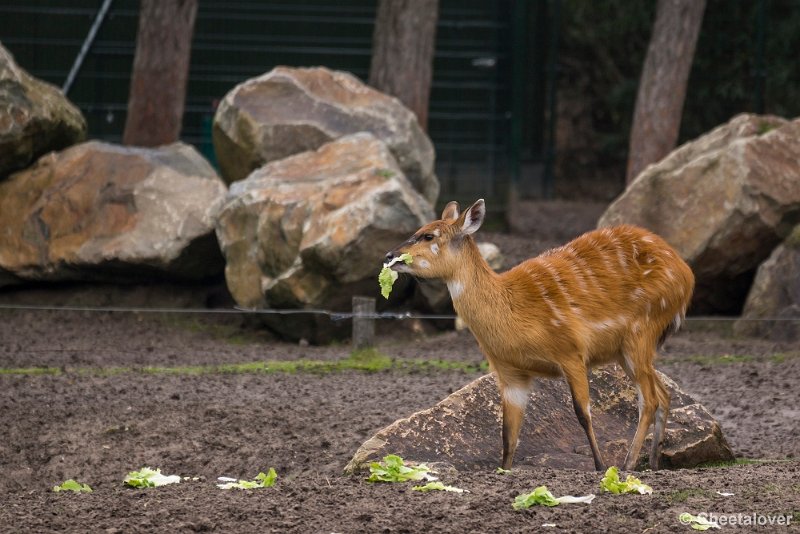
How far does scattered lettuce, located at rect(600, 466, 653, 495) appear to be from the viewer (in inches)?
185

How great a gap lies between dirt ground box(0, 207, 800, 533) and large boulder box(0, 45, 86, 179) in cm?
120

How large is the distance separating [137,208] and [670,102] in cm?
562

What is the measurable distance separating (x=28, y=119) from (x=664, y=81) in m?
6.29

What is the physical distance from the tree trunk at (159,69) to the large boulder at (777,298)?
541 centimetres

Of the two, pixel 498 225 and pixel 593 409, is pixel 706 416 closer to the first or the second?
pixel 593 409

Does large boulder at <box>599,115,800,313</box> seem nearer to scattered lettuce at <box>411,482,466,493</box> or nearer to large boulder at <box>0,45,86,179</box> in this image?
large boulder at <box>0,45,86,179</box>

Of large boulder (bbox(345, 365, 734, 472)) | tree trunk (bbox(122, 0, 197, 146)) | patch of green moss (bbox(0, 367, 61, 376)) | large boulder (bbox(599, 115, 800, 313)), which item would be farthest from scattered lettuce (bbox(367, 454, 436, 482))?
tree trunk (bbox(122, 0, 197, 146))

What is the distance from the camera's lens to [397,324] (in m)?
10.2

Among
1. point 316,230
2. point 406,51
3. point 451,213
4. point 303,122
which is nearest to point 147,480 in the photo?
point 451,213

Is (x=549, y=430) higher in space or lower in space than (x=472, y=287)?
lower

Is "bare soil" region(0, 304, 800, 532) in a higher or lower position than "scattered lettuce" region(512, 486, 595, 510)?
lower
